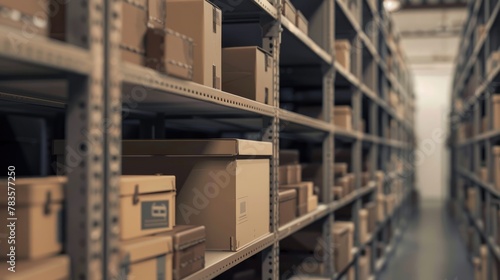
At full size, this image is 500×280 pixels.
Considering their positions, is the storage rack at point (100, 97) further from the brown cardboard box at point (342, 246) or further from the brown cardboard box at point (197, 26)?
the brown cardboard box at point (342, 246)

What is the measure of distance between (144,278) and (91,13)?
0.61 meters

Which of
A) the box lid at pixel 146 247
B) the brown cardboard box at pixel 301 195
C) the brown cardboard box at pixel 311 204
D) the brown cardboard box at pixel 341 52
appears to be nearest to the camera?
the box lid at pixel 146 247

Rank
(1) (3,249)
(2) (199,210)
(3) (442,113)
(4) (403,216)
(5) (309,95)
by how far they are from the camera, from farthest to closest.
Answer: (3) (442,113) < (4) (403,216) < (5) (309,95) < (2) (199,210) < (1) (3,249)

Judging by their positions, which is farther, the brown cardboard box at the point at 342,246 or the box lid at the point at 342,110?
the box lid at the point at 342,110

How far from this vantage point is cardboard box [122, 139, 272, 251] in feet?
5.79

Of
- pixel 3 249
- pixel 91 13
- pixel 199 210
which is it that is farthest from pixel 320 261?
pixel 91 13

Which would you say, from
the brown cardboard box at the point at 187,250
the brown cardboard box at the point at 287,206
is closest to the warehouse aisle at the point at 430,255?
the brown cardboard box at the point at 287,206

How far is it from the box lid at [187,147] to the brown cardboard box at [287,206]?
0.56 metres

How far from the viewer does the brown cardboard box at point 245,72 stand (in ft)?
6.50

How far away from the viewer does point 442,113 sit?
39.7ft

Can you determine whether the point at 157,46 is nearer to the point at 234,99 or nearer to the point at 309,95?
the point at 234,99

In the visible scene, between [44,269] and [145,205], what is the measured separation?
0.40m

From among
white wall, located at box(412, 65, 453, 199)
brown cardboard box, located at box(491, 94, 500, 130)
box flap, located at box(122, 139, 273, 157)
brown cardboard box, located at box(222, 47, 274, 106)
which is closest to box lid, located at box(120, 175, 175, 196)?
box flap, located at box(122, 139, 273, 157)

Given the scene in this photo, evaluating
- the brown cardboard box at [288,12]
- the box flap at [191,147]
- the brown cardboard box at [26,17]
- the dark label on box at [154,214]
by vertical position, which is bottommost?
the dark label on box at [154,214]
